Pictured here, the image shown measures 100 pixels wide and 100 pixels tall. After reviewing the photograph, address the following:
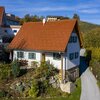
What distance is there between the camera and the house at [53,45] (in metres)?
38.0

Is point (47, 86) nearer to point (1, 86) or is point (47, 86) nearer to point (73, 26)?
point (1, 86)

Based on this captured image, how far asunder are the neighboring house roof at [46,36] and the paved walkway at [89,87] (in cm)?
609

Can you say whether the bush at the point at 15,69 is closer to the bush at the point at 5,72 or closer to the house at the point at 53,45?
the bush at the point at 5,72

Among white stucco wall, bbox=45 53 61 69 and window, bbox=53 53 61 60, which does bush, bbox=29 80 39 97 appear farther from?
window, bbox=53 53 61 60

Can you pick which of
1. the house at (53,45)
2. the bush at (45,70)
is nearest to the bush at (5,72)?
the bush at (45,70)

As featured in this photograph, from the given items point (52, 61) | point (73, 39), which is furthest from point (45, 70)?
point (73, 39)

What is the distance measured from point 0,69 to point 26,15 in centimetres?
5422

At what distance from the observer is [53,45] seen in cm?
3819

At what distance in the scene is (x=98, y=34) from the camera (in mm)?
69188

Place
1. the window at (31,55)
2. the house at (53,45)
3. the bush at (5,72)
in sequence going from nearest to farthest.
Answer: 1. the bush at (5,72)
2. the house at (53,45)
3. the window at (31,55)

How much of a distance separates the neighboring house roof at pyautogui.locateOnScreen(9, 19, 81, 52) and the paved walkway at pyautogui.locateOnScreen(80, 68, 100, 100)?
6.09m

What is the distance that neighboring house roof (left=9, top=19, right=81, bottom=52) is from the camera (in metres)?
38.2

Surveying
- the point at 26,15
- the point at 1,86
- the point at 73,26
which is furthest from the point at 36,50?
the point at 26,15

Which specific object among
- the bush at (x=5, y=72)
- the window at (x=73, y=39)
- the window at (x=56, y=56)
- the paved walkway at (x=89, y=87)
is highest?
the window at (x=73, y=39)
